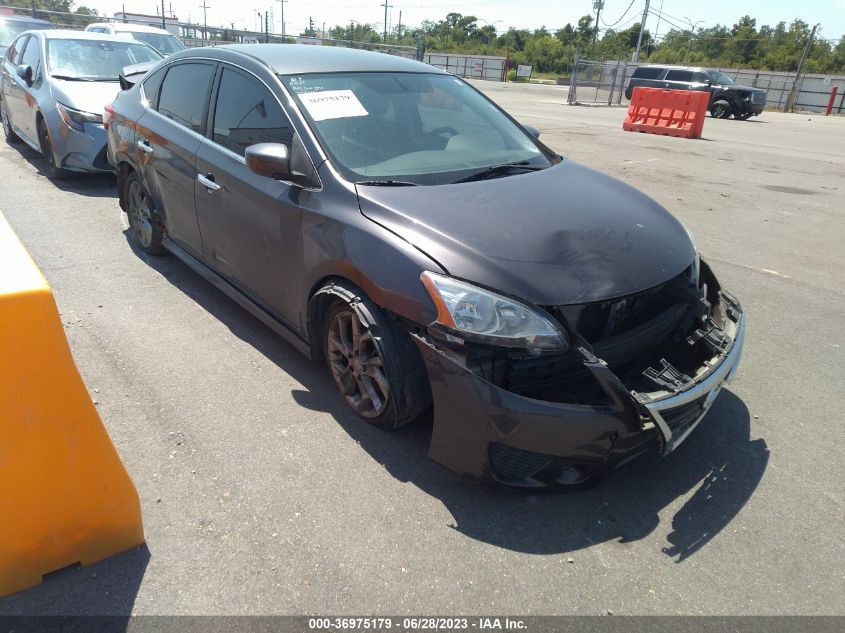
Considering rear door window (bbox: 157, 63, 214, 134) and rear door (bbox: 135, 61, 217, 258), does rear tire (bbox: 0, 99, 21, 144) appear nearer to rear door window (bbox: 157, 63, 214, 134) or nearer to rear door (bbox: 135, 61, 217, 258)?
rear door (bbox: 135, 61, 217, 258)

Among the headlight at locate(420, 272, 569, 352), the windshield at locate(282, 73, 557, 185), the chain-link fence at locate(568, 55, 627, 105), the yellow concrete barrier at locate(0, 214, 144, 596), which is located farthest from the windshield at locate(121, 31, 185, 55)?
the chain-link fence at locate(568, 55, 627, 105)

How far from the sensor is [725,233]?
6.83 meters

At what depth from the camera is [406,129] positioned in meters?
3.49

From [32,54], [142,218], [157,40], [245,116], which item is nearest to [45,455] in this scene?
[245,116]

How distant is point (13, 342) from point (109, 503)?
69cm

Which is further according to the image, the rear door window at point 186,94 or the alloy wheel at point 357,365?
the rear door window at point 186,94

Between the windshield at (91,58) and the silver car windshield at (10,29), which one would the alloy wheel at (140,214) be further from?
the silver car windshield at (10,29)

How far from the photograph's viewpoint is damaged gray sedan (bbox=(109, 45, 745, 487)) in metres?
2.39

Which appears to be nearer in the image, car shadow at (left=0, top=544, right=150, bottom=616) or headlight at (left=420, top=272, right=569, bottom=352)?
car shadow at (left=0, top=544, right=150, bottom=616)

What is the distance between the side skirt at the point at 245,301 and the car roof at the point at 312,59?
4.45 feet

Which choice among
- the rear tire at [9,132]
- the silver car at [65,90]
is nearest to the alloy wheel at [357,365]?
the silver car at [65,90]

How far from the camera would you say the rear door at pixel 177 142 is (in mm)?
4078

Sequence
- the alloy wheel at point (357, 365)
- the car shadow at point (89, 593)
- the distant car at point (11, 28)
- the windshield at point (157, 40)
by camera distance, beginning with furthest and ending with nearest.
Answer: the distant car at point (11, 28)
the windshield at point (157, 40)
the alloy wheel at point (357, 365)
the car shadow at point (89, 593)

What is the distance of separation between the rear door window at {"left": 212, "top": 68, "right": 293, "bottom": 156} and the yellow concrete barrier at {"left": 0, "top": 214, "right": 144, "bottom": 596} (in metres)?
1.52
